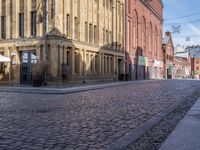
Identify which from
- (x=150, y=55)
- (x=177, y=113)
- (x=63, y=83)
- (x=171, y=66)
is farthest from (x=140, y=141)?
(x=171, y=66)

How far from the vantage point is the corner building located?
93.0 feet

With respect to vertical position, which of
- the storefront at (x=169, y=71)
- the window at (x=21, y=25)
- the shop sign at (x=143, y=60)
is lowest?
the storefront at (x=169, y=71)

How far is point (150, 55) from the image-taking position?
65875 mm

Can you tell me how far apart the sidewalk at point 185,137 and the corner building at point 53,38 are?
2114cm

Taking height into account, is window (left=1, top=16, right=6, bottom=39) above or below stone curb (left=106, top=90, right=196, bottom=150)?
above

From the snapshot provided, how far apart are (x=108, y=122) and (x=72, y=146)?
289cm

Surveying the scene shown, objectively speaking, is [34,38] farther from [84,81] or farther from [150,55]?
[150,55]

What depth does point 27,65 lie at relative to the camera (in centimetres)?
2995

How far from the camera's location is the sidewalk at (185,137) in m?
5.66

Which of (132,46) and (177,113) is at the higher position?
(132,46)

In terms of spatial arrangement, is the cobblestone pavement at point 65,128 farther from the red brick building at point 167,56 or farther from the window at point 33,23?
the red brick building at point 167,56

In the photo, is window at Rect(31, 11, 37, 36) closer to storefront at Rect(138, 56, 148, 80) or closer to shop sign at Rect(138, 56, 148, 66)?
storefront at Rect(138, 56, 148, 80)

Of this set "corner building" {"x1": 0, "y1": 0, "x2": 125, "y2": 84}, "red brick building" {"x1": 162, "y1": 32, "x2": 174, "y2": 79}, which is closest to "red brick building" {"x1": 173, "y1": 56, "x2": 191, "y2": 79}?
"red brick building" {"x1": 162, "y1": 32, "x2": 174, "y2": 79}

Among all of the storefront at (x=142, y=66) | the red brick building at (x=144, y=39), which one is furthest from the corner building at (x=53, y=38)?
the storefront at (x=142, y=66)
